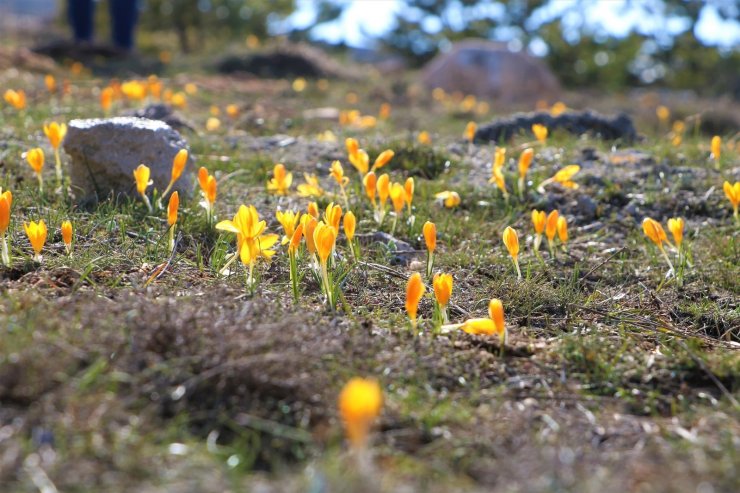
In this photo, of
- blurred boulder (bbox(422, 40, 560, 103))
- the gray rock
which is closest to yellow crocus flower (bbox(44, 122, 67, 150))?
the gray rock

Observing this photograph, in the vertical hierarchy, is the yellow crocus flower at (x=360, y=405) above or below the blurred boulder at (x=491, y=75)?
above

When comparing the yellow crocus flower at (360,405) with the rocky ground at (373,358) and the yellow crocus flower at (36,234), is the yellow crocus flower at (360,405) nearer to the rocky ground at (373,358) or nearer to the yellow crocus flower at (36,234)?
the rocky ground at (373,358)

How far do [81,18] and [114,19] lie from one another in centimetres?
49

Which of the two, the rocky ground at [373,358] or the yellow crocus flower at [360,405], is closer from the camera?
the yellow crocus flower at [360,405]

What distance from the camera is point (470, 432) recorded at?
2.21 m

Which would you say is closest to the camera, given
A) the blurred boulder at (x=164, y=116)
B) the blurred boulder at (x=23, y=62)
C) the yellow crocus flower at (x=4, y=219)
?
the yellow crocus flower at (x=4, y=219)

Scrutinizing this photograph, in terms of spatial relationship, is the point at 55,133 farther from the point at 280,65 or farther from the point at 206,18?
the point at 206,18

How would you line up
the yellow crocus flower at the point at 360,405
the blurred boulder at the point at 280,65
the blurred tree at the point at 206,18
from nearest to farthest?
the yellow crocus flower at the point at 360,405, the blurred boulder at the point at 280,65, the blurred tree at the point at 206,18

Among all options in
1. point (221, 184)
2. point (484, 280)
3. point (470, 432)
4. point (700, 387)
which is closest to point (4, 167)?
point (221, 184)

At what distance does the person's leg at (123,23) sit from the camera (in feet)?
45.0

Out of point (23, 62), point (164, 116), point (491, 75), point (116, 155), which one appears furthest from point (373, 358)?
point (491, 75)

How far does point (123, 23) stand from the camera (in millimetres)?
13875

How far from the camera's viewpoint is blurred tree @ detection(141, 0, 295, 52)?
61.8 ft

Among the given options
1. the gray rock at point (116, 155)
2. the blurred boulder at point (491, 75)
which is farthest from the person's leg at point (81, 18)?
the gray rock at point (116, 155)
